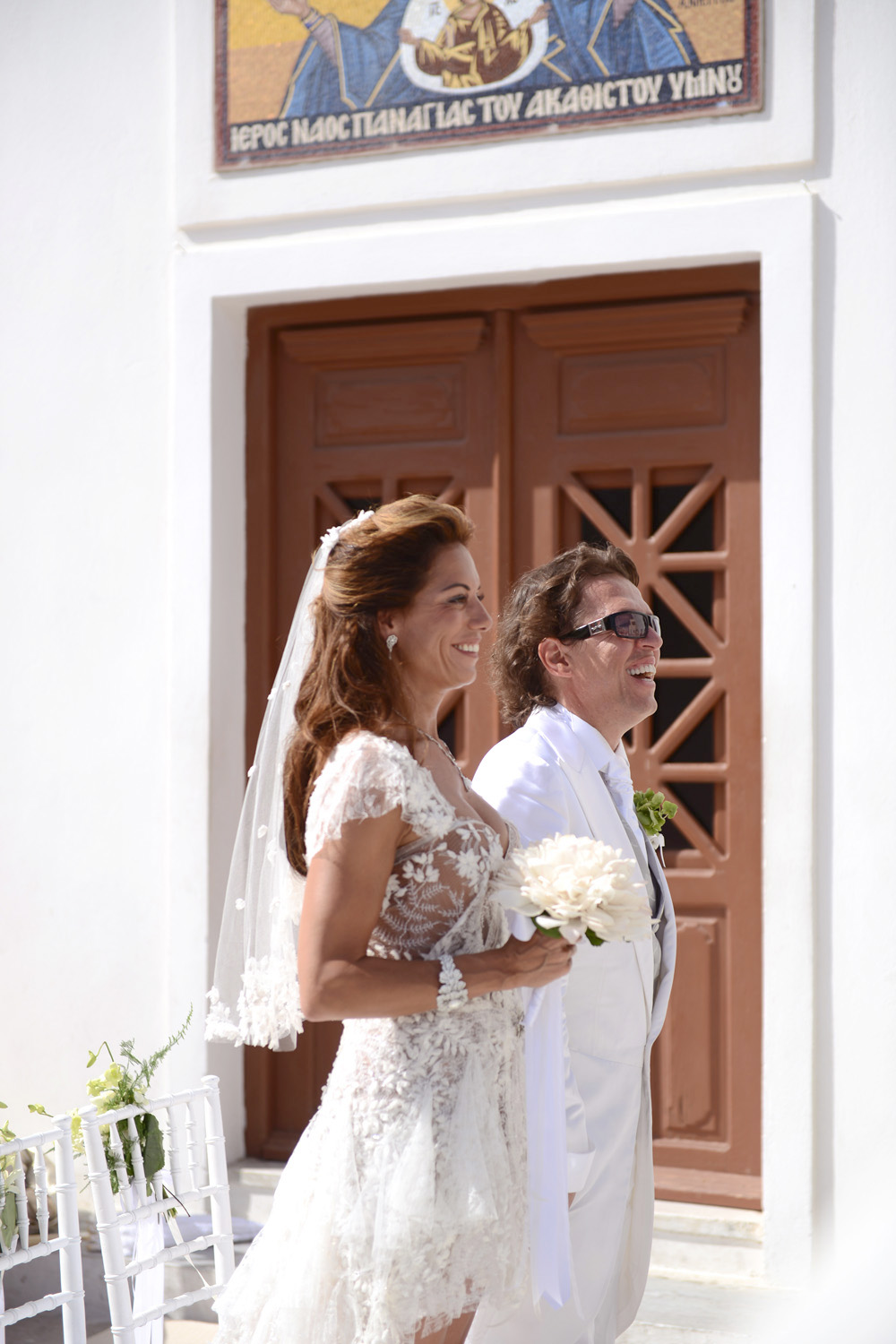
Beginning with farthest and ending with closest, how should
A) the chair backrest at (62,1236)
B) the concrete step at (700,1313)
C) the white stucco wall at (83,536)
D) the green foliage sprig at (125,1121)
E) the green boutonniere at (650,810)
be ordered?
the white stucco wall at (83,536) → the concrete step at (700,1313) → the green boutonniere at (650,810) → the green foliage sprig at (125,1121) → the chair backrest at (62,1236)

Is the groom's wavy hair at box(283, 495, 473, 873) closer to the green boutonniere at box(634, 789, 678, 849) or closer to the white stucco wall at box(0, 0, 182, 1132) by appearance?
the green boutonniere at box(634, 789, 678, 849)

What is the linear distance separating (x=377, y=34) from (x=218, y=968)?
3.61 m

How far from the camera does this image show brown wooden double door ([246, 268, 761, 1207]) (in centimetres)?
477

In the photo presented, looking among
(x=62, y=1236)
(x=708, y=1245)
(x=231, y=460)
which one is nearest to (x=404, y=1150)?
(x=62, y=1236)

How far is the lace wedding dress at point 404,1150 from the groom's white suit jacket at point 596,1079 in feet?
1.88

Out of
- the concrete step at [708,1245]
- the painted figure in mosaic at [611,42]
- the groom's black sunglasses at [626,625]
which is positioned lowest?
the concrete step at [708,1245]

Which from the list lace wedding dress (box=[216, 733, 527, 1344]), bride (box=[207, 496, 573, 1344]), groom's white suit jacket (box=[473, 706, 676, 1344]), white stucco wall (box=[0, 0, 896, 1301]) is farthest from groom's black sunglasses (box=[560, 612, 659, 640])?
white stucco wall (box=[0, 0, 896, 1301])

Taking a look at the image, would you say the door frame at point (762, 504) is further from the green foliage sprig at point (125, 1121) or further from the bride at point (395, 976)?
the bride at point (395, 976)

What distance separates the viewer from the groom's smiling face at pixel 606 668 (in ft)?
11.4

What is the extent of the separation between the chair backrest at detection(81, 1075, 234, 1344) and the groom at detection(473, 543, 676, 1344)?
687 mm

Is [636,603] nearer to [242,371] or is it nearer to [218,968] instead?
[218,968]

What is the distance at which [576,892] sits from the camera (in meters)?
2.31

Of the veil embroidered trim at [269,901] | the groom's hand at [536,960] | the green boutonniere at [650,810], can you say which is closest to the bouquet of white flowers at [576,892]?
the groom's hand at [536,960]

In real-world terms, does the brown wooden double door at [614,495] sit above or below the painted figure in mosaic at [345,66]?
below
